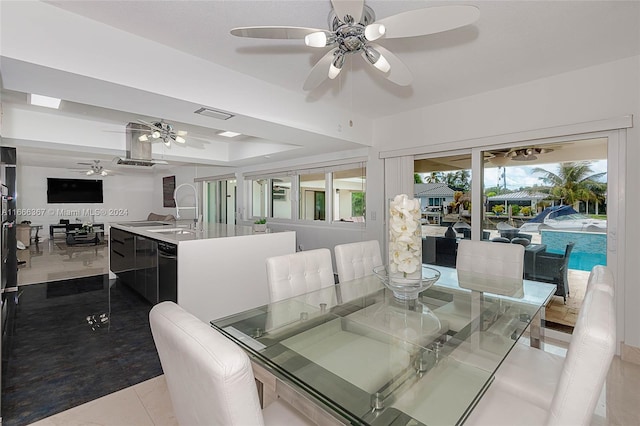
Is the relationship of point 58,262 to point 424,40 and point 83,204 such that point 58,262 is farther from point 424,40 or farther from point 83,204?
point 424,40

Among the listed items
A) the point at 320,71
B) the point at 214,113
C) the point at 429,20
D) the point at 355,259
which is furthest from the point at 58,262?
the point at 429,20

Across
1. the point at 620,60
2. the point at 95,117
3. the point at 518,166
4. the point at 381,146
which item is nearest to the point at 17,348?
the point at 95,117

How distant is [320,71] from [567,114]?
7.69 feet

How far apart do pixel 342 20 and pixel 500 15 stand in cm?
112

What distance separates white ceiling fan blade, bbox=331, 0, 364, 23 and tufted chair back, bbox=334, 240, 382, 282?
1536 millimetres

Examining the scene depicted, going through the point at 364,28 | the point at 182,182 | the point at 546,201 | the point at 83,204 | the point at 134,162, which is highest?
the point at 364,28

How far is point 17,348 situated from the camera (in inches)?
99.8

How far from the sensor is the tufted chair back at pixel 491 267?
2143mm

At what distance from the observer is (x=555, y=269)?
290 centimetres

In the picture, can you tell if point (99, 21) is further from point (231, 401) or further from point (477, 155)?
point (477, 155)

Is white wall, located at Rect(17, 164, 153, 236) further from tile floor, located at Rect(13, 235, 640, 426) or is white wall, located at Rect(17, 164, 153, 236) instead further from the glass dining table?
the glass dining table

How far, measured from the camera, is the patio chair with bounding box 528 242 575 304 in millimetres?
2855

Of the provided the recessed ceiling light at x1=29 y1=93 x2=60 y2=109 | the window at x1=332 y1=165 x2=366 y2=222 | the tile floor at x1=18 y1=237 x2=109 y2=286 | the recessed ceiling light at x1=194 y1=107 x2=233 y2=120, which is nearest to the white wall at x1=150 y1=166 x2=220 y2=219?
the tile floor at x1=18 y1=237 x2=109 y2=286

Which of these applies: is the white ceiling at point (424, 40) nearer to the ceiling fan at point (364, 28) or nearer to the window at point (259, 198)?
the ceiling fan at point (364, 28)
